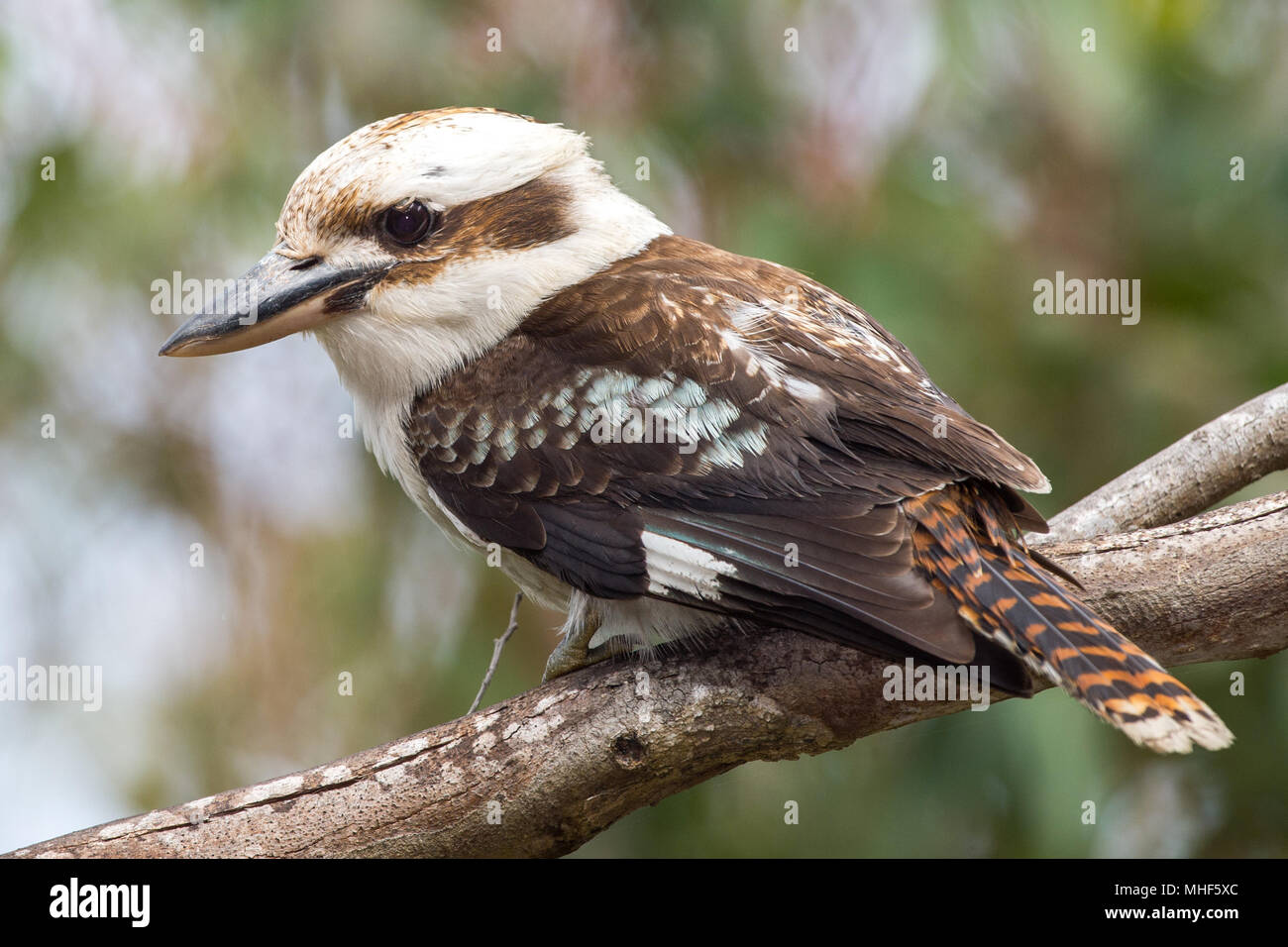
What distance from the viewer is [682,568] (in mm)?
2303

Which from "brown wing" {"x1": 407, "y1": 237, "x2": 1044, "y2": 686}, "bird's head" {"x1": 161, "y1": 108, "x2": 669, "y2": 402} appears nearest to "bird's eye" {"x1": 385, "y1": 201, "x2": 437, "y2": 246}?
"bird's head" {"x1": 161, "y1": 108, "x2": 669, "y2": 402}

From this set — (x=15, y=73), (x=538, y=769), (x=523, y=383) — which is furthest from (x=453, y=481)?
(x=15, y=73)

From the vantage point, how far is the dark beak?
2.59 meters

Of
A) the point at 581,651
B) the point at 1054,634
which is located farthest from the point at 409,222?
the point at 1054,634

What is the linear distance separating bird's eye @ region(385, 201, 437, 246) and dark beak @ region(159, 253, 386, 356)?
0.26 ft

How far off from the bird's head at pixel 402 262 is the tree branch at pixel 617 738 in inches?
27.2

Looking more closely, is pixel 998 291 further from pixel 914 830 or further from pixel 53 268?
pixel 53 268

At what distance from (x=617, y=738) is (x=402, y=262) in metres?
0.95

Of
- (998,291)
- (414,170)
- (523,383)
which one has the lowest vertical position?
(523,383)

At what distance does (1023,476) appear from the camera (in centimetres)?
233

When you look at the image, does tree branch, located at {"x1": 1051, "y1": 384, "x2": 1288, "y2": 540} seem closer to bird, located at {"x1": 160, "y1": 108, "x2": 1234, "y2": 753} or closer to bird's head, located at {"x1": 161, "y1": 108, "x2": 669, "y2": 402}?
bird, located at {"x1": 160, "y1": 108, "x2": 1234, "y2": 753}

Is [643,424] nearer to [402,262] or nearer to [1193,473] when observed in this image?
[402,262]

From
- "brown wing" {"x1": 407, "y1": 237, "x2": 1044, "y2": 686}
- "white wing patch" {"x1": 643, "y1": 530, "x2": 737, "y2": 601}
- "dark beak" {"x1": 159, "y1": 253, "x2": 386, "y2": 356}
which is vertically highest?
"dark beak" {"x1": 159, "y1": 253, "x2": 386, "y2": 356}
